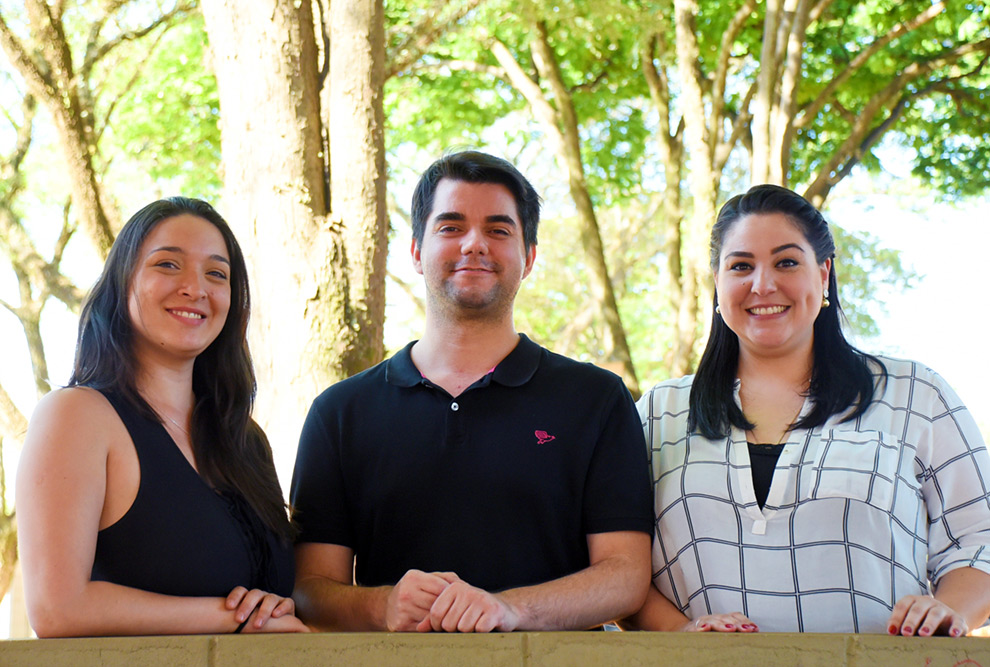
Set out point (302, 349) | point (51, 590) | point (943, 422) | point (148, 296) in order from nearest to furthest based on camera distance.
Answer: point (51, 590)
point (148, 296)
point (943, 422)
point (302, 349)

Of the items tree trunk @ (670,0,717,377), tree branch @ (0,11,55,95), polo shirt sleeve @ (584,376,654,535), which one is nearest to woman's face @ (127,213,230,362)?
polo shirt sleeve @ (584,376,654,535)

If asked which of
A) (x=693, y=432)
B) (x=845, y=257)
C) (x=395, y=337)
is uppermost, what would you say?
(x=845, y=257)

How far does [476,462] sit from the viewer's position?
2.74m

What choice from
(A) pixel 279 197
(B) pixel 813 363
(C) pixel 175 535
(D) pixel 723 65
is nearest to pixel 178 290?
(C) pixel 175 535

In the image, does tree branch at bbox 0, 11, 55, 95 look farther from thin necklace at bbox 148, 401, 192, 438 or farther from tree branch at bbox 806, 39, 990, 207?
tree branch at bbox 806, 39, 990, 207

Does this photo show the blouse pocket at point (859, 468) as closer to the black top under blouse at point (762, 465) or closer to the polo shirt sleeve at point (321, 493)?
the black top under blouse at point (762, 465)

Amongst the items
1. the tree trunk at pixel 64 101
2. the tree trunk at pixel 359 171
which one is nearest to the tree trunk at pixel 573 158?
the tree trunk at pixel 64 101

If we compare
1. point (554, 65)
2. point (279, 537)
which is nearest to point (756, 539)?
point (279, 537)

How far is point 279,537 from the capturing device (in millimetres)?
2625

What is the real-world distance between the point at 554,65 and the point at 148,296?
7196 millimetres

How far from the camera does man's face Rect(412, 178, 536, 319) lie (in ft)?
9.39

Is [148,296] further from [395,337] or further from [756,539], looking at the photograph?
[395,337]

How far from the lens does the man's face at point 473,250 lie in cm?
286

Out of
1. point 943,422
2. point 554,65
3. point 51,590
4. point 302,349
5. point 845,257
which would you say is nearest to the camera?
point 51,590
